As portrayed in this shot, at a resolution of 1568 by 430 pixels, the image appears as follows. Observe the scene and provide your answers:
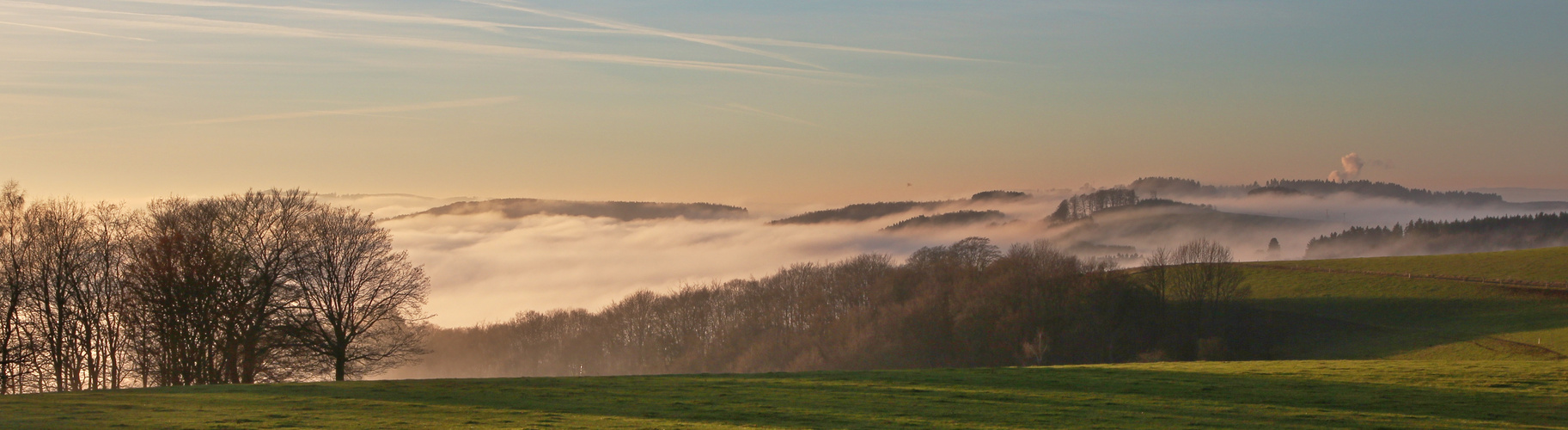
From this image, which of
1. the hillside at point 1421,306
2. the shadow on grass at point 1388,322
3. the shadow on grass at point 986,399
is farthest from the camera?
the shadow on grass at point 1388,322

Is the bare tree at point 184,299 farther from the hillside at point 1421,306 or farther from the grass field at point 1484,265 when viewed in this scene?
the grass field at point 1484,265

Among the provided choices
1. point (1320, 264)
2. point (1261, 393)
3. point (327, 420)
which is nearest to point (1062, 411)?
point (1261, 393)

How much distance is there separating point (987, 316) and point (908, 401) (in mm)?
70563

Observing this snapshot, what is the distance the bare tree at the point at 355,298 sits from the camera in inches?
2142

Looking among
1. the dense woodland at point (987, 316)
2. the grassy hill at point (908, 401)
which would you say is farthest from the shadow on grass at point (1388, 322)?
the grassy hill at point (908, 401)

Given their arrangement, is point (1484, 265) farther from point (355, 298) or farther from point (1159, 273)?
point (355, 298)

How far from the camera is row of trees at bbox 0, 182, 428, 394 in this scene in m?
50.9

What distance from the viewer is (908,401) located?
34.3 meters

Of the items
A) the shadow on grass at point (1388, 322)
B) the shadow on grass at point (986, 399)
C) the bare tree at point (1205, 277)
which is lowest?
the shadow on grass at point (1388, 322)

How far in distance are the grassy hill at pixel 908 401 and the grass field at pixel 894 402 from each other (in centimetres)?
8

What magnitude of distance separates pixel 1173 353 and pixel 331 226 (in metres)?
72.9

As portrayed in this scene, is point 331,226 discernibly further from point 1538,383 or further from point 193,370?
point 1538,383

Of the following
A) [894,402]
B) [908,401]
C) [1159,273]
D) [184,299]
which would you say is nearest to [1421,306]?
[1159,273]

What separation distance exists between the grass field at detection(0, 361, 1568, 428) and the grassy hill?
3.0 inches
